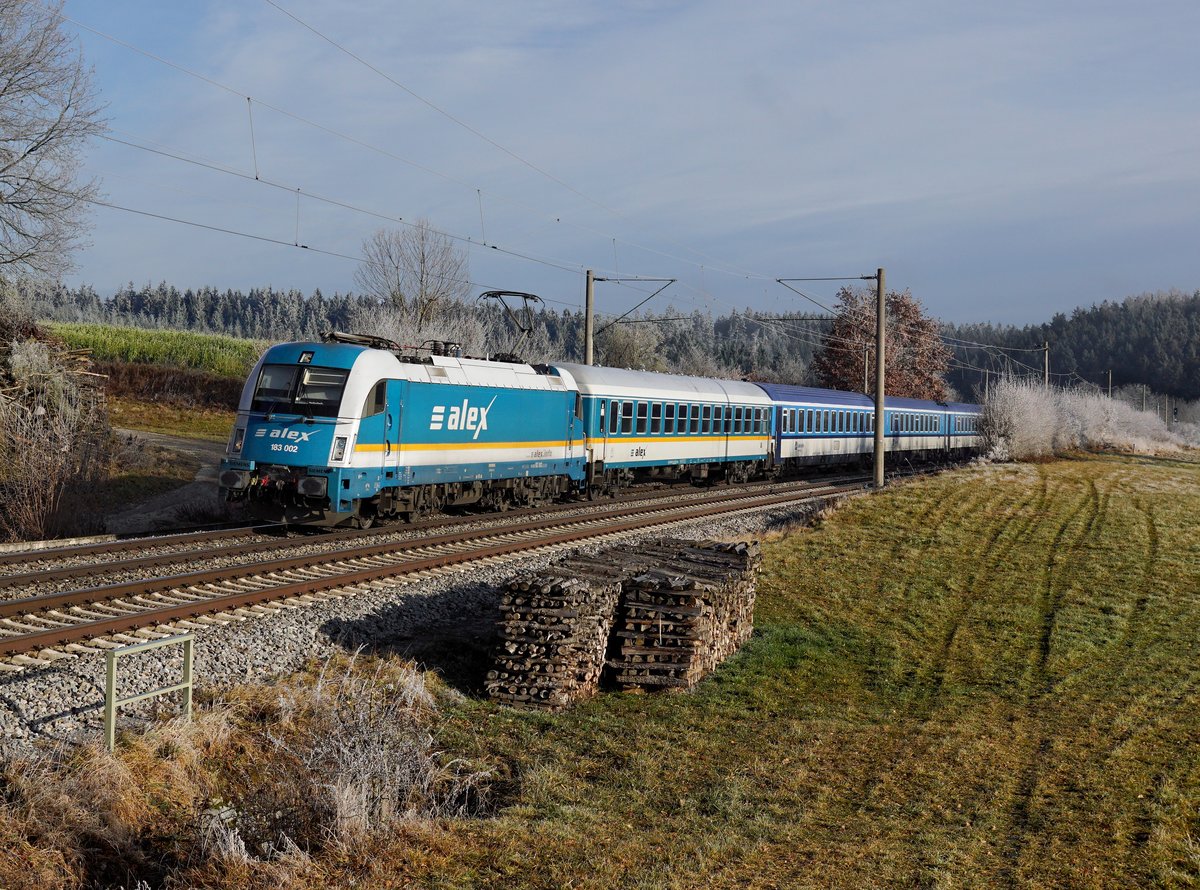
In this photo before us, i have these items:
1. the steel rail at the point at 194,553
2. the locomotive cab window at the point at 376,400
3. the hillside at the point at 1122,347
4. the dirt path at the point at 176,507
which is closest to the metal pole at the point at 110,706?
the steel rail at the point at 194,553

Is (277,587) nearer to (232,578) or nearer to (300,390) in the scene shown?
(232,578)

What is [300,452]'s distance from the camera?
16750 mm

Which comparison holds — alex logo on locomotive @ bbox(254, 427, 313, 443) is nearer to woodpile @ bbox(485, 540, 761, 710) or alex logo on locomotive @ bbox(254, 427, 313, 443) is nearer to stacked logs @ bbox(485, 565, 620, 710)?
woodpile @ bbox(485, 540, 761, 710)

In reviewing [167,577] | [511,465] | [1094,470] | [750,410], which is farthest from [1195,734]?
[1094,470]

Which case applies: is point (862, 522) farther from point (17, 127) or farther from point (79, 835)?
point (17, 127)

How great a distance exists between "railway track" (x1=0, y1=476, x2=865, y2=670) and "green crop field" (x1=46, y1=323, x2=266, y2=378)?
138ft

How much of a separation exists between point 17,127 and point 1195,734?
1008 inches

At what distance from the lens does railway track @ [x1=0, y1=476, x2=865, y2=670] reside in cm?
1053

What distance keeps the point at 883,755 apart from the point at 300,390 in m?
11.6

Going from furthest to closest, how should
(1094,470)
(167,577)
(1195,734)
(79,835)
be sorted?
(1094,470) → (167,577) → (1195,734) → (79,835)

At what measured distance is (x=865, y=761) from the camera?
923cm

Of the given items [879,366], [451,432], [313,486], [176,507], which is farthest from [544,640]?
[879,366]

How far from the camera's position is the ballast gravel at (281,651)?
8500 mm

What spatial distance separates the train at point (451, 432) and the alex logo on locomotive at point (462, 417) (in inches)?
1.3
